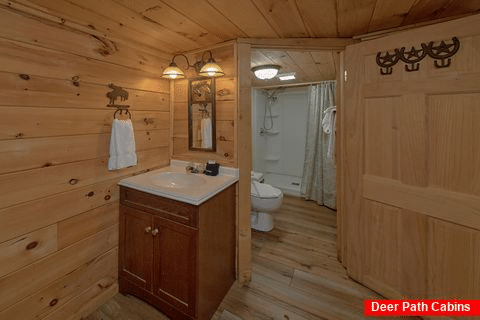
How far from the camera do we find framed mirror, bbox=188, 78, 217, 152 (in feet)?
6.19

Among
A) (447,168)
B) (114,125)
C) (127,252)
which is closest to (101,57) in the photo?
(114,125)

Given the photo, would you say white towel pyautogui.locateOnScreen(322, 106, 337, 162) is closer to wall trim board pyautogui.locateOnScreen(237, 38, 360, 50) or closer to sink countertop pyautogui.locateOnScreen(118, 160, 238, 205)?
wall trim board pyautogui.locateOnScreen(237, 38, 360, 50)

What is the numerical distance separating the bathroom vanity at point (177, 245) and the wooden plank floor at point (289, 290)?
0.10 m

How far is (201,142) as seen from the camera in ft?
6.49

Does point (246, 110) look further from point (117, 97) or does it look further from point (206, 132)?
point (117, 97)

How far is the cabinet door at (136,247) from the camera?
156 centimetres

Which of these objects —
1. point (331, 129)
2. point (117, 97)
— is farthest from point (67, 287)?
point (331, 129)

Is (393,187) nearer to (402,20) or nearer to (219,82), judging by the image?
(402,20)

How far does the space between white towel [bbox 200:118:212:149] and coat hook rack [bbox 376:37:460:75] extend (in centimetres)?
133

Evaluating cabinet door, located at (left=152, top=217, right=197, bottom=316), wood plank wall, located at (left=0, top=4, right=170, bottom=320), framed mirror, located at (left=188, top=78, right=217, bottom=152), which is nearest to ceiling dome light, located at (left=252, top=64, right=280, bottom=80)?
framed mirror, located at (left=188, top=78, right=217, bottom=152)

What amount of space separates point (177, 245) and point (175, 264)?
0.13 metres

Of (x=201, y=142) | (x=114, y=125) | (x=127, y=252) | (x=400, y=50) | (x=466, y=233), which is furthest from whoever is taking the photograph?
(x=201, y=142)

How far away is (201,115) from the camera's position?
6.42 feet

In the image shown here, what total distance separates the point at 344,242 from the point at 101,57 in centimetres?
242
